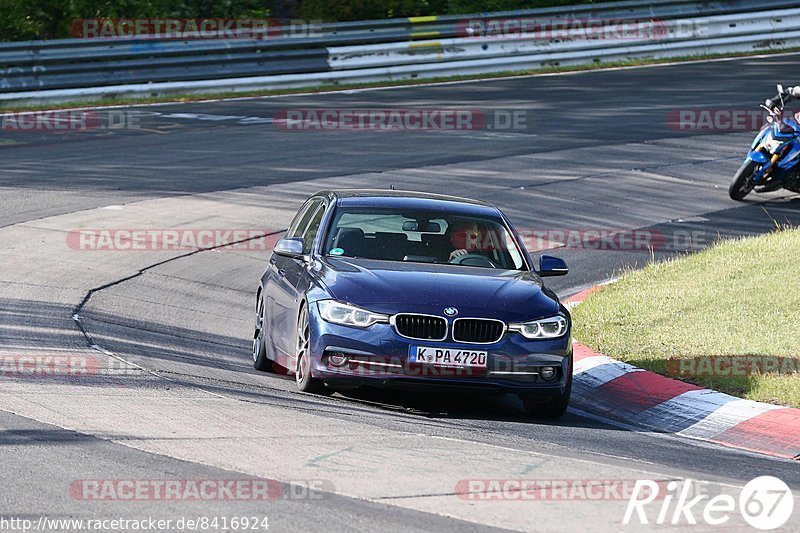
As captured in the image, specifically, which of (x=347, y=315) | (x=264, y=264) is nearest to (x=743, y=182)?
(x=264, y=264)

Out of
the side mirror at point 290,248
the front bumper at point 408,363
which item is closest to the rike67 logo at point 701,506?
the front bumper at point 408,363

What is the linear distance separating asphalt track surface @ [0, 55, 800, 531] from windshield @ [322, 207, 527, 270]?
1.01 m

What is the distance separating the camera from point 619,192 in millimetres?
19141

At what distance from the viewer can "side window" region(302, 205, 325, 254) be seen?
10.2 m

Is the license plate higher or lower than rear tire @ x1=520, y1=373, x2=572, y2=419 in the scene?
higher

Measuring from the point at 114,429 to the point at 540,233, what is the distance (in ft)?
33.0

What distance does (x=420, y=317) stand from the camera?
868cm

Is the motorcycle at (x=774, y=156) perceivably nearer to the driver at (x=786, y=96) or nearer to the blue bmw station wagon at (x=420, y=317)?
the driver at (x=786, y=96)

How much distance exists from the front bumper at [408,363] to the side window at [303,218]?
85.4 inches

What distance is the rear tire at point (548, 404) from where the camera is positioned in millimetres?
8909

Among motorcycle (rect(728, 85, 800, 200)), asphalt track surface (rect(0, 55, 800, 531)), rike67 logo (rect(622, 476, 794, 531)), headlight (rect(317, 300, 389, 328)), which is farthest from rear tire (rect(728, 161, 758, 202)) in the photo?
rike67 logo (rect(622, 476, 794, 531))

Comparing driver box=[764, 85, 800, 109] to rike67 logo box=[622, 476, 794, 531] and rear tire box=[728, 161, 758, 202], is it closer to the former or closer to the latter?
rear tire box=[728, 161, 758, 202]

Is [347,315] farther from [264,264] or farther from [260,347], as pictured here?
[264,264]

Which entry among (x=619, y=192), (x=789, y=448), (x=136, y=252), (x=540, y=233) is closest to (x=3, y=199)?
(x=136, y=252)
